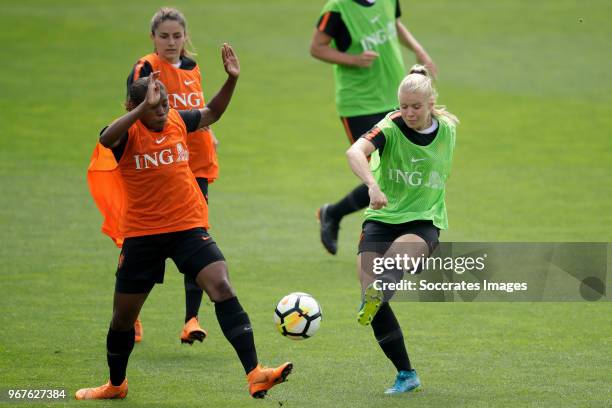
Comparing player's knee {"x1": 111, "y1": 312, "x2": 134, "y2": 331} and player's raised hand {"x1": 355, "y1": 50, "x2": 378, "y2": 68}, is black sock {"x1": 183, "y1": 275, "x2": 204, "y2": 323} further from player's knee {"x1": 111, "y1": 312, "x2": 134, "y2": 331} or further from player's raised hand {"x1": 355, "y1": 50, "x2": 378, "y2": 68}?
player's raised hand {"x1": 355, "y1": 50, "x2": 378, "y2": 68}

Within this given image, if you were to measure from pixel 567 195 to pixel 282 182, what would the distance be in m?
4.01

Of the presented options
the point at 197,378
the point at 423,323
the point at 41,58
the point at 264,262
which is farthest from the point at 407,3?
the point at 197,378

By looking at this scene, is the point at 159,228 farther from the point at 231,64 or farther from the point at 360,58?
the point at 360,58

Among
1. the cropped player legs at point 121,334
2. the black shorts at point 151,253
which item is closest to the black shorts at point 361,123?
the black shorts at point 151,253

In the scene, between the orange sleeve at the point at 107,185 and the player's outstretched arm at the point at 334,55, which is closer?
the orange sleeve at the point at 107,185

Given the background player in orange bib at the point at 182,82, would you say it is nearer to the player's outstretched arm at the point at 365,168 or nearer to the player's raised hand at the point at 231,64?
the player's raised hand at the point at 231,64

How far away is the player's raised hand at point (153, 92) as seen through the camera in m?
6.44

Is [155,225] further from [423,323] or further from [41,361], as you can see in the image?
[423,323]

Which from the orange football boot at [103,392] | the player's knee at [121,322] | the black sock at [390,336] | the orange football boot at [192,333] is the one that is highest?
the player's knee at [121,322]

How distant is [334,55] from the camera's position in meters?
11.0

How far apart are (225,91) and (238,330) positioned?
5.26 feet

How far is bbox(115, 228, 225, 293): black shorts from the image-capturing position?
22.2 feet

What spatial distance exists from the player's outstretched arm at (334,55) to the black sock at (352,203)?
4.08 feet

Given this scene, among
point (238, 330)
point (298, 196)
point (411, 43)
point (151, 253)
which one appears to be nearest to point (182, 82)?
point (151, 253)
